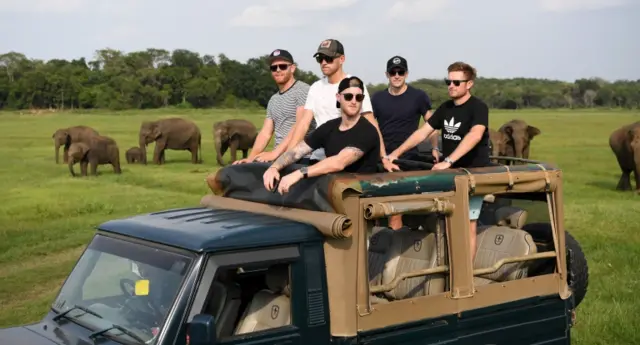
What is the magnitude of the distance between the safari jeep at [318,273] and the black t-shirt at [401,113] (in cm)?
210

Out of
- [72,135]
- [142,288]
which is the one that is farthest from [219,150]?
[142,288]

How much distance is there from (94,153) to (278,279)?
83.3 ft

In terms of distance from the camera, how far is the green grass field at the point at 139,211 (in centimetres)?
963

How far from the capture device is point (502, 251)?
5980 millimetres

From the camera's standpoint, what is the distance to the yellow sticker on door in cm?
443

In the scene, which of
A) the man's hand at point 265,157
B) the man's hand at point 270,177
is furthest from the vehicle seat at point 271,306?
the man's hand at point 265,157

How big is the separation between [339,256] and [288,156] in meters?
1.02

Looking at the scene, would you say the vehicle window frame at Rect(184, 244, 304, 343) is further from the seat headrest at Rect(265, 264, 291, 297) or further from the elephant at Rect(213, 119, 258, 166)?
the elephant at Rect(213, 119, 258, 166)

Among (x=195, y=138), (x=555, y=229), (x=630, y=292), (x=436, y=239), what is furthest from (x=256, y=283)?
(x=195, y=138)

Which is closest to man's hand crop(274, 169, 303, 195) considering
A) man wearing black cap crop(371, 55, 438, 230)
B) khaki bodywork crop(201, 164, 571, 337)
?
khaki bodywork crop(201, 164, 571, 337)

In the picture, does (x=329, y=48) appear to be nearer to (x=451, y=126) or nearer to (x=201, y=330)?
(x=451, y=126)

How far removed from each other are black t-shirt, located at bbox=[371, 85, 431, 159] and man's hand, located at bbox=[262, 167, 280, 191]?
2.92m

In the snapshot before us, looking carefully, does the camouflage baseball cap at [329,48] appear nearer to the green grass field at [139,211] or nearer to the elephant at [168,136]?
the green grass field at [139,211]

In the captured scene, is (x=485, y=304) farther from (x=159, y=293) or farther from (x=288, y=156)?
(x=159, y=293)
